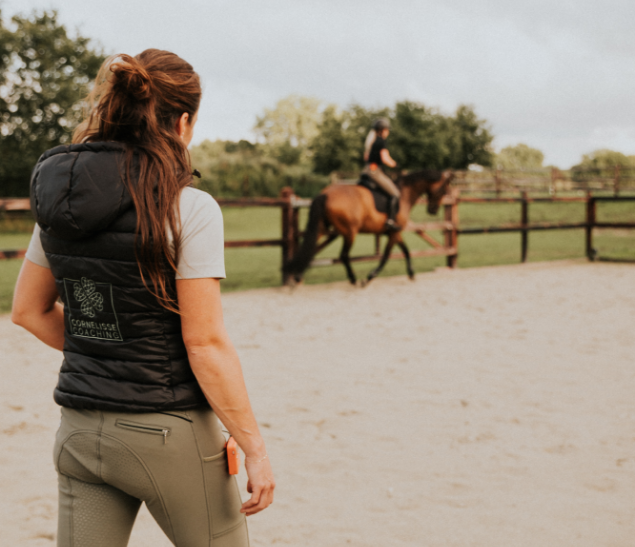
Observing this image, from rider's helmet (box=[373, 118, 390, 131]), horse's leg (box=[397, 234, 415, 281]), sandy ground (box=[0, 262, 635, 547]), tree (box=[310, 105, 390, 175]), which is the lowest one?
sandy ground (box=[0, 262, 635, 547])

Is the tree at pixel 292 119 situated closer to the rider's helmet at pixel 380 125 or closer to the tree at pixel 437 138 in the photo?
the tree at pixel 437 138

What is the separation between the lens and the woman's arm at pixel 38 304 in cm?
142

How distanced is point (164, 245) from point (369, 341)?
15.0 ft

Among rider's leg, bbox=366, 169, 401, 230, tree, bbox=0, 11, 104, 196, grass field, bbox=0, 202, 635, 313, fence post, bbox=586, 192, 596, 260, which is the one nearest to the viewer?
rider's leg, bbox=366, 169, 401, 230

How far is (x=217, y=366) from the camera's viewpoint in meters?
1.23

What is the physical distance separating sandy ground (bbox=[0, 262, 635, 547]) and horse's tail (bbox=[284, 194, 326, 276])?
1931 mm

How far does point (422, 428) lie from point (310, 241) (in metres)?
5.50

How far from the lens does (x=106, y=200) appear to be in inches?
46.1

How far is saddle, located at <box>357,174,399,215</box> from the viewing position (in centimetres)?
934

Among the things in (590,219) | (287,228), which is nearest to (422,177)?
(287,228)

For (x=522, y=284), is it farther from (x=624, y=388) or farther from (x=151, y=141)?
(x=151, y=141)

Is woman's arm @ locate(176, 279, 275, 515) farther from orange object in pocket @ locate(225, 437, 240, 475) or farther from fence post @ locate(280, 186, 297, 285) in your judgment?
fence post @ locate(280, 186, 297, 285)

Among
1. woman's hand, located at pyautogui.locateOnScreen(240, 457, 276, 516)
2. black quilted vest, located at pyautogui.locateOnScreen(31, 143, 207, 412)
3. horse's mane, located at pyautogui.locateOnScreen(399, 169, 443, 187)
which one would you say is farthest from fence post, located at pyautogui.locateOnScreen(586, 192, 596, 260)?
black quilted vest, located at pyautogui.locateOnScreen(31, 143, 207, 412)

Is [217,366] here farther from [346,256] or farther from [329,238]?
[329,238]
